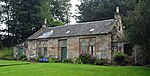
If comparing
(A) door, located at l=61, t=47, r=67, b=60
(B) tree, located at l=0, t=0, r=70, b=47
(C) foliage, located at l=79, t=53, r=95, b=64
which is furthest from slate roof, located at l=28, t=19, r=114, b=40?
(B) tree, located at l=0, t=0, r=70, b=47

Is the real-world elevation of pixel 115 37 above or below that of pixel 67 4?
below

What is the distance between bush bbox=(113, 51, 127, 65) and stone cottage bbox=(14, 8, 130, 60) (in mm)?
933

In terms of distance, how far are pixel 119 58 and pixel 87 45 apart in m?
5.82

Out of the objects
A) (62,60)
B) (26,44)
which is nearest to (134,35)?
(62,60)

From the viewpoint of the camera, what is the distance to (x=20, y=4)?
55.2 m

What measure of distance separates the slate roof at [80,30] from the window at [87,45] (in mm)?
945

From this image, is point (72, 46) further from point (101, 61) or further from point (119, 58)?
point (119, 58)

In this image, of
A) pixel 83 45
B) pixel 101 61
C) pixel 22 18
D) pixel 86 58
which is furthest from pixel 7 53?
pixel 101 61

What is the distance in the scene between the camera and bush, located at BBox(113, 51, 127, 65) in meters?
30.2

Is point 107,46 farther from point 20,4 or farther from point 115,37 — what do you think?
point 20,4

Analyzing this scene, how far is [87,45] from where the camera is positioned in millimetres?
34656

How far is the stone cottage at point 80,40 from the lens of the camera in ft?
106

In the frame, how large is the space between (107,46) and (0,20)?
108 feet

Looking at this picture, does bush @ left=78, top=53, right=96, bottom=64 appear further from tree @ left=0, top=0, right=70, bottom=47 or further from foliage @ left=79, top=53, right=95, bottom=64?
tree @ left=0, top=0, right=70, bottom=47
